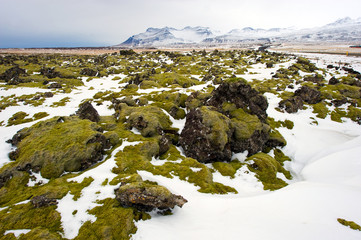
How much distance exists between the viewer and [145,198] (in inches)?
387

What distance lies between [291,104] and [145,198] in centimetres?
3210

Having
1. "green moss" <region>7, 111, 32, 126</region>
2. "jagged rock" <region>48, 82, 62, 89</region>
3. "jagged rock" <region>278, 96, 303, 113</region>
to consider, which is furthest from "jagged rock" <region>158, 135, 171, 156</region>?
"jagged rock" <region>48, 82, 62, 89</region>

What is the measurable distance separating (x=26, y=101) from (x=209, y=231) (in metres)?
38.4

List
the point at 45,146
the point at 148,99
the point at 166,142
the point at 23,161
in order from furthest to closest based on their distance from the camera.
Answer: the point at 148,99, the point at 166,142, the point at 45,146, the point at 23,161

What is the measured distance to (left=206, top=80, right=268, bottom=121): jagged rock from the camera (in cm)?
2397

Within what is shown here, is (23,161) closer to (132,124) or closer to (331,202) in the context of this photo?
(132,124)

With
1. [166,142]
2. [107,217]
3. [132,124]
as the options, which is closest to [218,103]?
[166,142]

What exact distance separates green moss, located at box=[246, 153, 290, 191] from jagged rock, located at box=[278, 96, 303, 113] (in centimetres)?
1636

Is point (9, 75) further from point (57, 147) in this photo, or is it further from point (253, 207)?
point (253, 207)

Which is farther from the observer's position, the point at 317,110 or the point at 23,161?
the point at 317,110

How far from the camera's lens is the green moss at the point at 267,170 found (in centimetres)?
1585

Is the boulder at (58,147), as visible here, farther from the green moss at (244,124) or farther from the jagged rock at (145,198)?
the green moss at (244,124)

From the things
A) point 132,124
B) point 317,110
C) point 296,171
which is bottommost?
A: point 296,171

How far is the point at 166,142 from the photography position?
62.8ft
